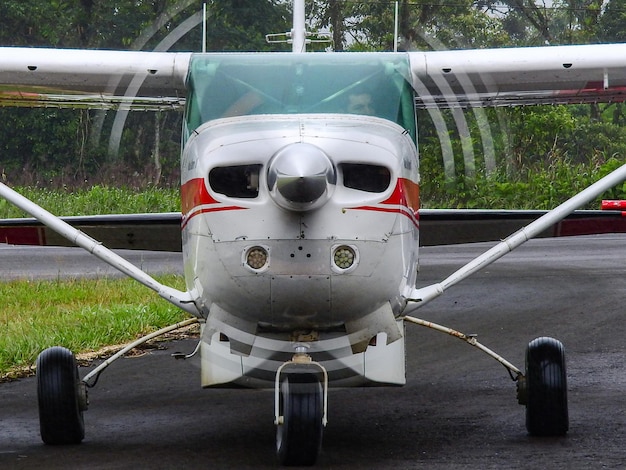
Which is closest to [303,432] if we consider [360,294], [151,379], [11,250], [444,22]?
[360,294]

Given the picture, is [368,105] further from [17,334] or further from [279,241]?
[17,334]

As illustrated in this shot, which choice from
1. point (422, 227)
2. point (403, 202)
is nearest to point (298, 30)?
point (422, 227)

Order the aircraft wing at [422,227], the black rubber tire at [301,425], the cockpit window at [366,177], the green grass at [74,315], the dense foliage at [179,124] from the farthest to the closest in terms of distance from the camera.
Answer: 1. the dense foliage at [179,124]
2. the green grass at [74,315]
3. the aircraft wing at [422,227]
4. the black rubber tire at [301,425]
5. the cockpit window at [366,177]

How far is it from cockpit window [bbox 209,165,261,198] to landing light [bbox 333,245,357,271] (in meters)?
0.45

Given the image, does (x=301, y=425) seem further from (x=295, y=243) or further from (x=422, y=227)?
(x=422, y=227)

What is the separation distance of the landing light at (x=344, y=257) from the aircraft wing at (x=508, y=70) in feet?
6.76

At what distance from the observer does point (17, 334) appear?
1086 centimetres

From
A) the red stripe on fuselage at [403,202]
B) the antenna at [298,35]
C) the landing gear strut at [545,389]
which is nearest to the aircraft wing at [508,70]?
the red stripe on fuselage at [403,202]

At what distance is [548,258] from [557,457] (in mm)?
13121

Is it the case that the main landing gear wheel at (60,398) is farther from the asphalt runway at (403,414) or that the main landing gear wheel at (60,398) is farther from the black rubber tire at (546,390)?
the black rubber tire at (546,390)

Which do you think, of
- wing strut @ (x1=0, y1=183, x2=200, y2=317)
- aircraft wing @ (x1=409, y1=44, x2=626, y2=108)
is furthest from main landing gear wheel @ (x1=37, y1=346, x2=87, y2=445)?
aircraft wing @ (x1=409, y1=44, x2=626, y2=108)

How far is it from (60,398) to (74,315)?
5.18m

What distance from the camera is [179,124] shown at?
29047mm

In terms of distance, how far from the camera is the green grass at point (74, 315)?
10422 mm
